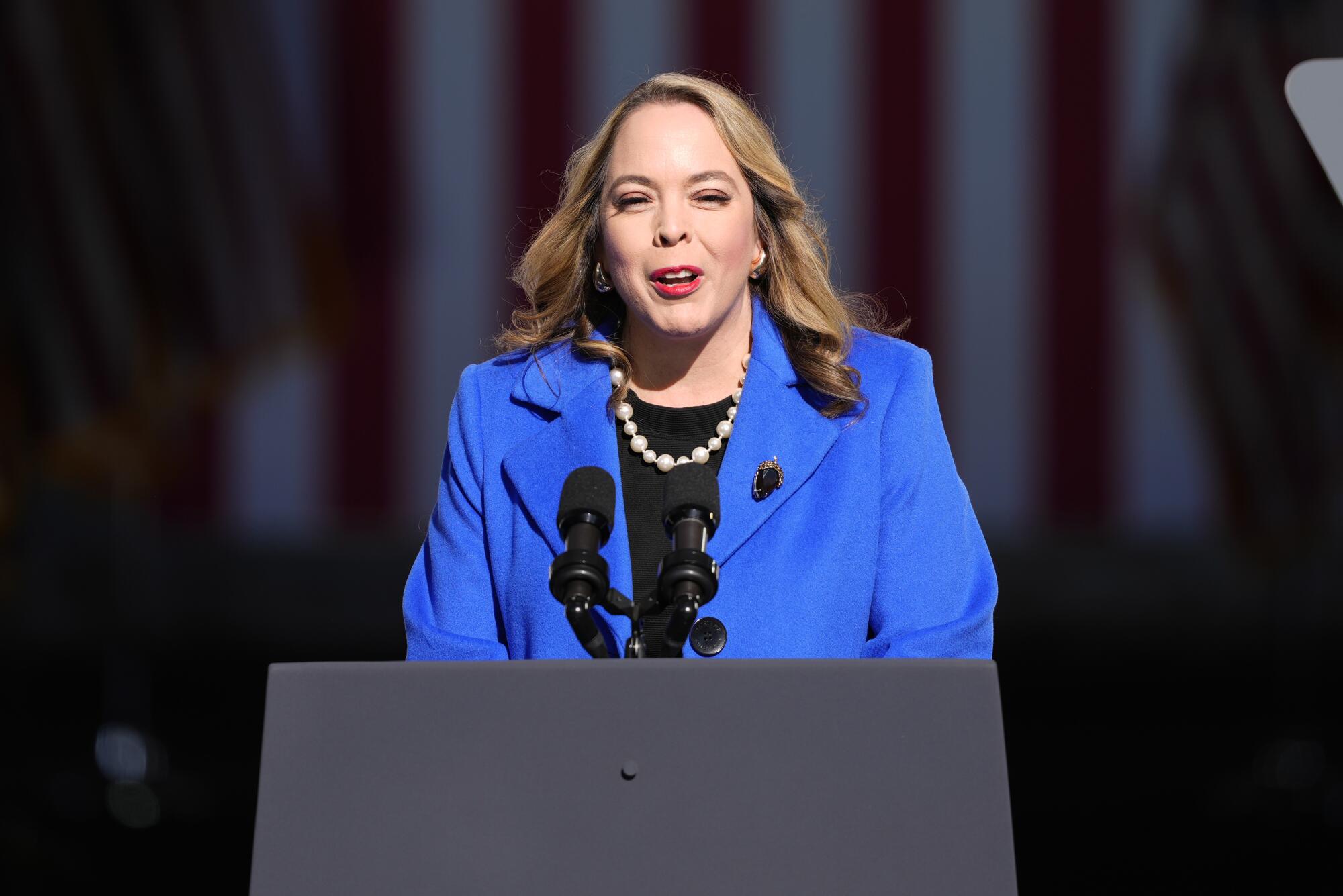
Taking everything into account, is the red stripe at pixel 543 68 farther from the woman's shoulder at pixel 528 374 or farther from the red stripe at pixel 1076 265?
the woman's shoulder at pixel 528 374

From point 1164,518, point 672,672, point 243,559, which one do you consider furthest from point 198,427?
point 672,672

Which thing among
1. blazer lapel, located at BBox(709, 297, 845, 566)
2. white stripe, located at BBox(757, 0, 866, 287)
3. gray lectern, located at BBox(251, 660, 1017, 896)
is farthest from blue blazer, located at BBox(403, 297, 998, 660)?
white stripe, located at BBox(757, 0, 866, 287)

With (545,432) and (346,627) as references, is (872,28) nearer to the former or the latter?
(346,627)

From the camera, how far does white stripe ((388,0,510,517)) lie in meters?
5.18

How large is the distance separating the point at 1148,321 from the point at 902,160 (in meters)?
0.99

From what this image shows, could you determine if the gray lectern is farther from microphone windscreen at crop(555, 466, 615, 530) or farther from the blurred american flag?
the blurred american flag

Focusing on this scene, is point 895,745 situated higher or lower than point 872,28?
lower

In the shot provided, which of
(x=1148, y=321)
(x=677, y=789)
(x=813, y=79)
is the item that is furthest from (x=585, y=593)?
(x=1148, y=321)

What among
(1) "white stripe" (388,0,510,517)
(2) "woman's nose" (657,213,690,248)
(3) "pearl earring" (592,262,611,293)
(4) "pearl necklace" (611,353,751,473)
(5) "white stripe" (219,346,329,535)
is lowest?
(4) "pearl necklace" (611,353,751,473)

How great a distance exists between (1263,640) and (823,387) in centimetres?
446

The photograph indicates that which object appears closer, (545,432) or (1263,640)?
(545,432)

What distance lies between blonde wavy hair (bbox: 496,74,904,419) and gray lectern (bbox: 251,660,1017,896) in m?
0.56

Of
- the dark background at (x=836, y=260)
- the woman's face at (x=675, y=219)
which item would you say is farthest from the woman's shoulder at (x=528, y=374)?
the dark background at (x=836, y=260)

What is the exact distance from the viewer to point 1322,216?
15.9 ft
